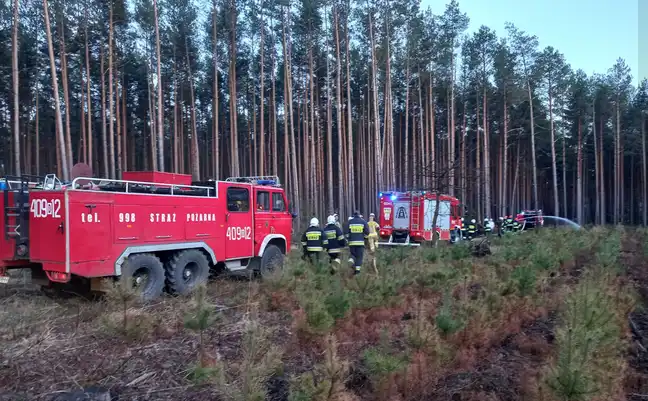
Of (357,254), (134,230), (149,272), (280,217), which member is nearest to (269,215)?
(280,217)

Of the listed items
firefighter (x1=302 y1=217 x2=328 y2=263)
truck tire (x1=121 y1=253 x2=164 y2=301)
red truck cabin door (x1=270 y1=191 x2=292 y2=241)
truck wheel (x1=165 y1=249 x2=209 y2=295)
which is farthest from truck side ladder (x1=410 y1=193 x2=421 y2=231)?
truck tire (x1=121 y1=253 x2=164 y2=301)

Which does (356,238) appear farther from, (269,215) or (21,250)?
(21,250)

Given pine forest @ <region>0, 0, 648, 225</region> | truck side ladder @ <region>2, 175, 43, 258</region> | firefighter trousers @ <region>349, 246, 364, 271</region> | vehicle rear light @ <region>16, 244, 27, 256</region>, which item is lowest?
firefighter trousers @ <region>349, 246, 364, 271</region>

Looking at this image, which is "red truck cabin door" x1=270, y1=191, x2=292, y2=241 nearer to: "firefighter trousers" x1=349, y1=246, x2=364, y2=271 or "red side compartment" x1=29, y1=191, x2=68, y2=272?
"firefighter trousers" x1=349, y1=246, x2=364, y2=271

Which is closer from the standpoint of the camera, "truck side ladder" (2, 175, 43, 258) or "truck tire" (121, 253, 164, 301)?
"truck side ladder" (2, 175, 43, 258)

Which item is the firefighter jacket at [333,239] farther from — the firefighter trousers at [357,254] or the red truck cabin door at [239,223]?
the red truck cabin door at [239,223]

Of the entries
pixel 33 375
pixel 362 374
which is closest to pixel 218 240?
pixel 33 375

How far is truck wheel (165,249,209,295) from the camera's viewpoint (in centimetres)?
844

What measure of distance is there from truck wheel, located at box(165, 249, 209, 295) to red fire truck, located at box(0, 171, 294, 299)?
2 centimetres

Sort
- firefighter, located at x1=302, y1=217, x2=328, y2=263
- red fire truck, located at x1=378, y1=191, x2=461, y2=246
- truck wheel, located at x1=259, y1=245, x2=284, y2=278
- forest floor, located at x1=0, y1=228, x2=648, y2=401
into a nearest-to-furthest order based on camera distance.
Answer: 1. forest floor, located at x1=0, y1=228, x2=648, y2=401
2. firefighter, located at x1=302, y1=217, x2=328, y2=263
3. truck wheel, located at x1=259, y1=245, x2=284, y2=278
4. red fire truck, located at x1=378, y1=191, x2=461, y2=246

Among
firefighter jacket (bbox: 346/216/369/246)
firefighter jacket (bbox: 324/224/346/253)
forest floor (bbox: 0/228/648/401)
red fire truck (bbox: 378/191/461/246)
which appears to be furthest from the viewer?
red fire truck (bbox: 378/191/461/246)

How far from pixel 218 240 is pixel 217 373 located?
→ 561 centimetres

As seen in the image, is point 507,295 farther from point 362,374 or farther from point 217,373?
point 217,373

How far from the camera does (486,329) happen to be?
195 inches
